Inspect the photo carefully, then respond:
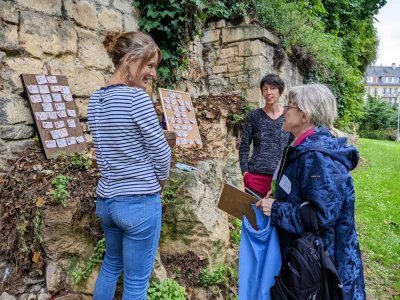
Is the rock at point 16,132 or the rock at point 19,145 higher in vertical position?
the rock at point 16,132

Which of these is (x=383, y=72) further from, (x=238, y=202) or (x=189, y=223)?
(x=238, y=202)

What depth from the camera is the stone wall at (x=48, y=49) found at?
289cm

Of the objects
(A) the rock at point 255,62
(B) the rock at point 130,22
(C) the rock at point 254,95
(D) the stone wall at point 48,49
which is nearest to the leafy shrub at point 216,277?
(D) the stone wall at point 48,49

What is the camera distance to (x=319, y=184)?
5.26 feet

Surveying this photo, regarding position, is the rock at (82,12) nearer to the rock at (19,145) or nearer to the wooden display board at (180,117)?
the wooden display board at (180,117)

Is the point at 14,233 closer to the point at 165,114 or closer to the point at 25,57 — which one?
the point at 25,57

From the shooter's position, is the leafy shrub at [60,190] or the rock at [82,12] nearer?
the leafy shrub at [60,190]

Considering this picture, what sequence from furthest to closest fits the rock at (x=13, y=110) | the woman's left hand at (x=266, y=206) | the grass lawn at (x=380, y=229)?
1. the grass lawn at (x=380, y=229)
2. the rock at (x=13, y=110)
3. the woman's left hand at (x=266, y=206)

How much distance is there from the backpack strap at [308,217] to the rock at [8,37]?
2.73 meters

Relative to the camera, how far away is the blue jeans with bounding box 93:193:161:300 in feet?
5.71

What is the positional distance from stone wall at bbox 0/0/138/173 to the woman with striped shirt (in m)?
1.47

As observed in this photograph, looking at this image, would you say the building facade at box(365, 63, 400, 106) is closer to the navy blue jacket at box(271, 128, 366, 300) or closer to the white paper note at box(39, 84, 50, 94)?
the white paper note at box(39, 84, 50, 94)

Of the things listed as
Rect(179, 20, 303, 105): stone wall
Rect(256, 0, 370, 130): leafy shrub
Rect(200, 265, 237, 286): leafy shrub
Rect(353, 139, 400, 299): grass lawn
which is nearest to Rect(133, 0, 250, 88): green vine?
Rect(179, 20, 303, 105): stone wall

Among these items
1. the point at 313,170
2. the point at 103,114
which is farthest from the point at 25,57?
the point at 313,170
